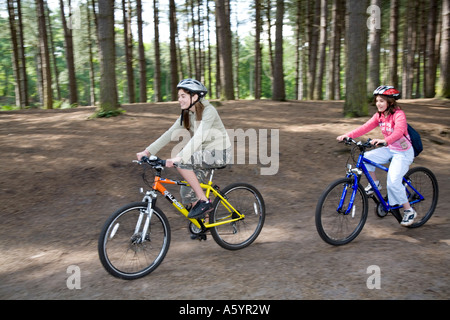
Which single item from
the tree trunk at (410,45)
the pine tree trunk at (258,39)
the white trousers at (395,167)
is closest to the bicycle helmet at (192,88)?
the white trousers at (395,167)

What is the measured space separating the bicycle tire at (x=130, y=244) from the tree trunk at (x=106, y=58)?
27.6 ft

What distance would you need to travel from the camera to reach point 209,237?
5.46m

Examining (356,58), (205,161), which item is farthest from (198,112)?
(356,58)

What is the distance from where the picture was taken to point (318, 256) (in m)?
4.42

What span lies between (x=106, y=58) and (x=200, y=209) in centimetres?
859

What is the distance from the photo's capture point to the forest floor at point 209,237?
148 inches

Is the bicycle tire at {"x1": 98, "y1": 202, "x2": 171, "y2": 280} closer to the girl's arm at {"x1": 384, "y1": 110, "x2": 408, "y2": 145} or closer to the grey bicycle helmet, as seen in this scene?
the grey bicycle helmet

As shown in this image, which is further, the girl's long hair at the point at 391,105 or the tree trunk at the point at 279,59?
the tree trunk at the point at 279,59

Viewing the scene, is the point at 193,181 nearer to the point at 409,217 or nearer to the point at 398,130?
the point at 398,130

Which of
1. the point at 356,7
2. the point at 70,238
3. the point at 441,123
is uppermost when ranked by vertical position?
the point at 356,7

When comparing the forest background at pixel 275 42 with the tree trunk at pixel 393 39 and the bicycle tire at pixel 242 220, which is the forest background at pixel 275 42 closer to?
the tree trunk at pixel 393 39

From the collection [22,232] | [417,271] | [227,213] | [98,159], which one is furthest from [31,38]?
[417,271]

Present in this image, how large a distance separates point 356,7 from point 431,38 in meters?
12.1
